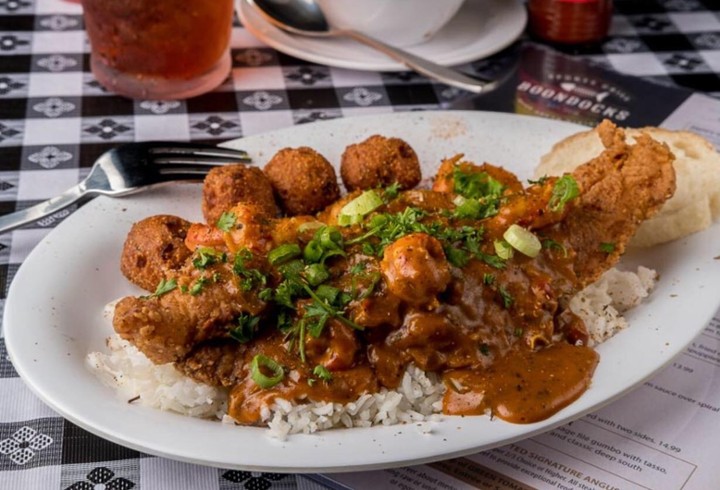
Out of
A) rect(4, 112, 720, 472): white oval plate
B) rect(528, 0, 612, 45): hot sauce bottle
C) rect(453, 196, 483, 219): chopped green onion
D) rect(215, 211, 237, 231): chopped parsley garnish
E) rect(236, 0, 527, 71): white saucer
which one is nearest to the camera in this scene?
rect(4, 112, 720, 472): white oval plate

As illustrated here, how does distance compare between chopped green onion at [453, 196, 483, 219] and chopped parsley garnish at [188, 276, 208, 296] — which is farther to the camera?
chopped green onion at [453, 196, 483, 219]

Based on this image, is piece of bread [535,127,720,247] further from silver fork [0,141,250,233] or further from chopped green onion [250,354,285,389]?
chopped green onion [250,354,285,389]

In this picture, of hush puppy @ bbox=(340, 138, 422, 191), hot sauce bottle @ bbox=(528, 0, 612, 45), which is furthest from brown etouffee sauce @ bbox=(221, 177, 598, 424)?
hot sauce bottle @ bbox=(528, 0, 612, 45)

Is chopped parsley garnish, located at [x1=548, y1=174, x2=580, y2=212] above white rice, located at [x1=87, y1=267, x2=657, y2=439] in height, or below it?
above

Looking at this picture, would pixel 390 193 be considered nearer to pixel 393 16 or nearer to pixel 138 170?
pixel 138 170

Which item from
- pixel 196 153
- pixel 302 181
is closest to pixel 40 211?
pixel 196 153
